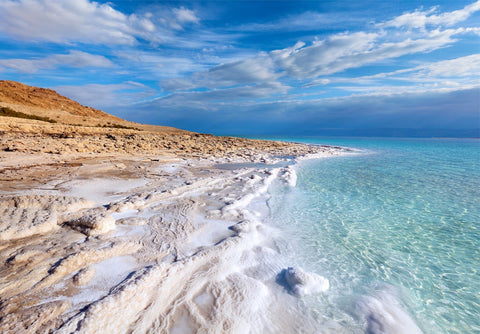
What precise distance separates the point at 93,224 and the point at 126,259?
1.08 metres

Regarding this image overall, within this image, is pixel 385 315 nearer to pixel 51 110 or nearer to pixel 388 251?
pixel 388 251

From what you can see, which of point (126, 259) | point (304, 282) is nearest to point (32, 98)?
point (126, 259)

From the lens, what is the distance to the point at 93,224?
3766mm

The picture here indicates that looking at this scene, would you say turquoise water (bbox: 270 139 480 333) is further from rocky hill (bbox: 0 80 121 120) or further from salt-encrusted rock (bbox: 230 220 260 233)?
rocky hill (bbox: 0 80 121 120)

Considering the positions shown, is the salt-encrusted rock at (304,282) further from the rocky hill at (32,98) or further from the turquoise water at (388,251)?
the rocky hill at (32,98)

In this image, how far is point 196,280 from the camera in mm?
2938

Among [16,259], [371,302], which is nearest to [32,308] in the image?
[16,259]

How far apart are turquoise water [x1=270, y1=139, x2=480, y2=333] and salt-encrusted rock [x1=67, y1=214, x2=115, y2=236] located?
3.14 meters

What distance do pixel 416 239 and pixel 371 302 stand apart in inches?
99.0

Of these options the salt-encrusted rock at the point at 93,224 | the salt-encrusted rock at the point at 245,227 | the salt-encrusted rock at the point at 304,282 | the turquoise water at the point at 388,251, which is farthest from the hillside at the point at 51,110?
the salt-encrusted rock at the point at 304,282

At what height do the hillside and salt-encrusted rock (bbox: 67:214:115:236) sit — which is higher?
the hillside

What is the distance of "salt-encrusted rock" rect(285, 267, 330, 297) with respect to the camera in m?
2.95

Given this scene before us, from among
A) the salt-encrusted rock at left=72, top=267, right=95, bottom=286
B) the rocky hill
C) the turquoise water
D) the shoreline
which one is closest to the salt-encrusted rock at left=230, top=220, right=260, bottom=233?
the shoreline

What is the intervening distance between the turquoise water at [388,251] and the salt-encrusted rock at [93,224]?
314cm
